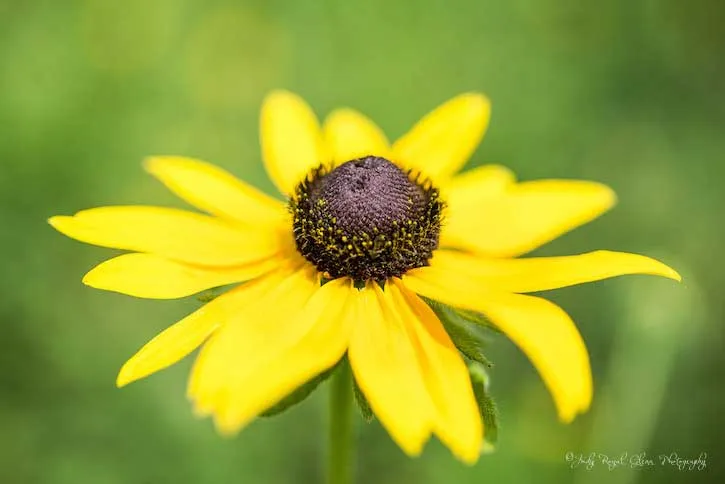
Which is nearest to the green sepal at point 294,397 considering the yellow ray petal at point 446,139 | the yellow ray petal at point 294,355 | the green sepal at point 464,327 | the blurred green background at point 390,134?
the yellow ray petal at point 294,355

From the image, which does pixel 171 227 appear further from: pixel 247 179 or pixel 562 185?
pixel 247 179

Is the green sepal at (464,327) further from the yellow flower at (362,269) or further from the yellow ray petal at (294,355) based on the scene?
the yellow ray petal at (294,355)

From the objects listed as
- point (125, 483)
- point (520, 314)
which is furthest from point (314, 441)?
point (520, 314)

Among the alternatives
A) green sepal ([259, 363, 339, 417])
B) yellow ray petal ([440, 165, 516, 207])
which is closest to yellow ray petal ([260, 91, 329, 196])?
yellow ray petal ([440, 165, 516, 207])

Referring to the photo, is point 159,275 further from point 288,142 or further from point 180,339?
point 288,142

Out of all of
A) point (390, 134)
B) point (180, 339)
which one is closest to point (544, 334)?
point (180, 339)

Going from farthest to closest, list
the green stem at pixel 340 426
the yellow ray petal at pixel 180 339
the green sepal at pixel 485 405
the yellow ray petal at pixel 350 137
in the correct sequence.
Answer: the yellow ray petal at pixel 350 137 < the green stem at pixel 340 426 < the green sepal at pixel 485 405 < the yellow ray petal at pixel 180 339
